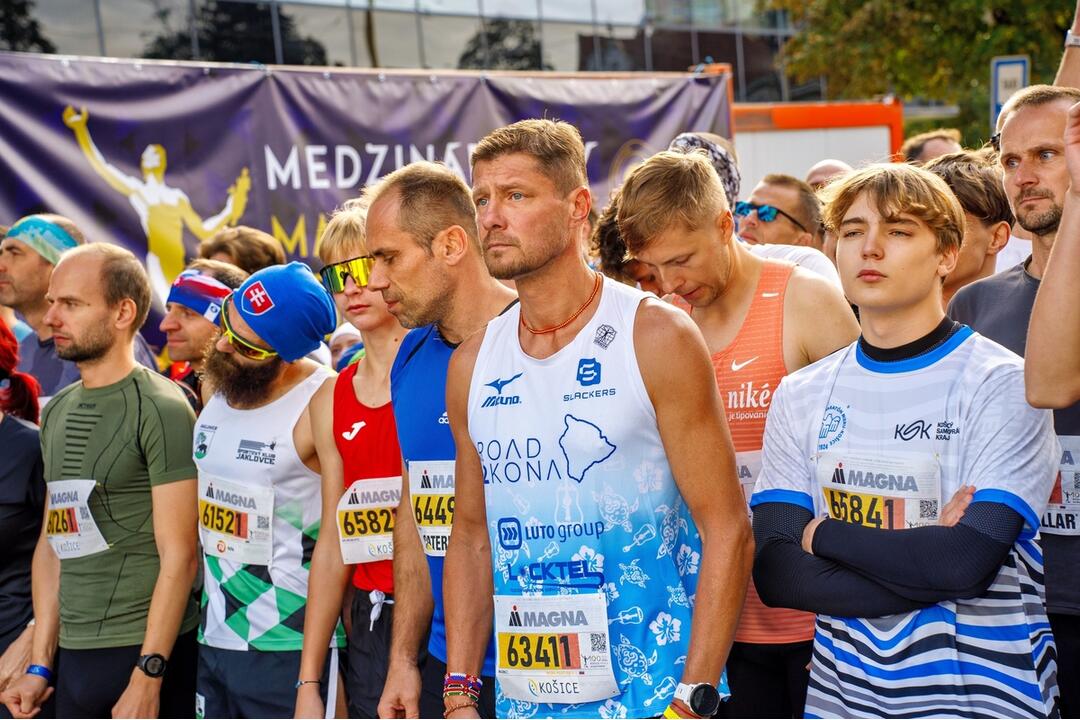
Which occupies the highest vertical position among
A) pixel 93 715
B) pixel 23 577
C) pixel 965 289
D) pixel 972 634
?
pixel 965 289

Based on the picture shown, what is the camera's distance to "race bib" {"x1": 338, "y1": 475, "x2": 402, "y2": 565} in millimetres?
3773

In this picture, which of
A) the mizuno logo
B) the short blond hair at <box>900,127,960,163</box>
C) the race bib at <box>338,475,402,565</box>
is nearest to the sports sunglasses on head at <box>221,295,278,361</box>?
the race bib at <box>338,475,402,565</box>

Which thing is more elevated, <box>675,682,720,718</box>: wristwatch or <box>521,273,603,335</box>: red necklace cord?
<box>521,273,603,335</box>: red necklace cord

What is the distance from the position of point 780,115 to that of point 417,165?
8.71 meters

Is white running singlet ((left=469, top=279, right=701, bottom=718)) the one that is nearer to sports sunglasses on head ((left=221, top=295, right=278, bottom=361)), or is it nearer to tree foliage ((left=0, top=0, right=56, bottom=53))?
sports sunglasses on head ((left=221, top=295, right=278, bottom=361))

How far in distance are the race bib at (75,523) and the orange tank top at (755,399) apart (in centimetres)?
246

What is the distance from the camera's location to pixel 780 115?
11.6m

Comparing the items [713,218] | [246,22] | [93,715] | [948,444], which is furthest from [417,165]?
[246,22]

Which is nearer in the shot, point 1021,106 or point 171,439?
point 1021,106

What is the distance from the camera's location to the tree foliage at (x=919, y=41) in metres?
13.7

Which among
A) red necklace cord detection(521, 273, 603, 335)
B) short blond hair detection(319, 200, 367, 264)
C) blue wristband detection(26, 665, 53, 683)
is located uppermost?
short blond hair detection(319, 200, 367, 264)

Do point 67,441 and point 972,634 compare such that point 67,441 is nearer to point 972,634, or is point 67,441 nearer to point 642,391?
point 642,391

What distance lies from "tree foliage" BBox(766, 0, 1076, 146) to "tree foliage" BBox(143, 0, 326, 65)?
8100mm

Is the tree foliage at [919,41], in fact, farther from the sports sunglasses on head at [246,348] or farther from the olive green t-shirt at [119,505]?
the olive green t-shirt at [119,505]
